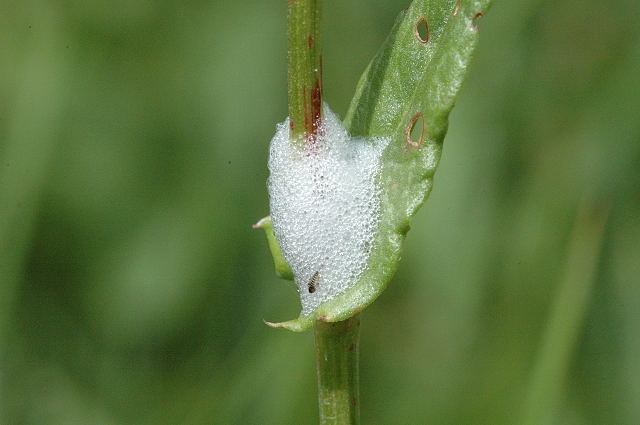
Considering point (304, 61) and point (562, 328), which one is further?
point (562, 328)

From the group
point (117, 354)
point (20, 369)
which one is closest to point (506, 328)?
point (117, 354)

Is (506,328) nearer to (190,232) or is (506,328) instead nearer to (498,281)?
(498,281)

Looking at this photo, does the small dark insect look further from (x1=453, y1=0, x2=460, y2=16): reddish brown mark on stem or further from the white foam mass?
(x1=453, y1=0, x2=460, y2=16): reddish brown mark on stem

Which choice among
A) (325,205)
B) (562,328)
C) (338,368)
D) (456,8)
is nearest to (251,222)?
(562,328)

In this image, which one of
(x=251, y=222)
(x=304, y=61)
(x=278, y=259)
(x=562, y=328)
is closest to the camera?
(x=304, y=61)

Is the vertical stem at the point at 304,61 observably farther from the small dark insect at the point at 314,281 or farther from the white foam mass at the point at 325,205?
the small dark insect at the point at 314,281

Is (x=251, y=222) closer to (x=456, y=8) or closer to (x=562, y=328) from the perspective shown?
(x=562, y=328)
